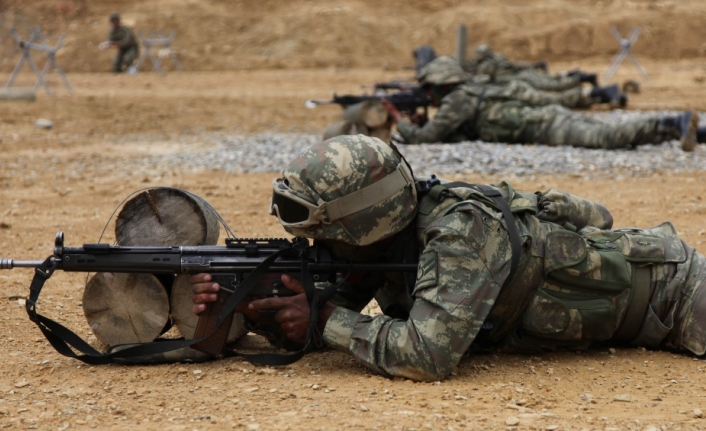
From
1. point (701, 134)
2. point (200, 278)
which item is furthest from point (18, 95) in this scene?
point (200, 278)

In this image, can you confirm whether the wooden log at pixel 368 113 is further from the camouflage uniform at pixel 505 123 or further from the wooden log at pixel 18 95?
the wooden log at pixel 18 95

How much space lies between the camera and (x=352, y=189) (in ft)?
12.1

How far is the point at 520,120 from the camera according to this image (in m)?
11.3

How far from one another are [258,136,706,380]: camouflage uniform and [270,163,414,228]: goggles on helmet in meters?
0.03

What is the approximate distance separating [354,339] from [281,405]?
0.43 m

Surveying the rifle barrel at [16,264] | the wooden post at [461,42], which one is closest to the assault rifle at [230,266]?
the rifle barrel at [16,264]

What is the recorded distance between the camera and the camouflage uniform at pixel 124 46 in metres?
27.2

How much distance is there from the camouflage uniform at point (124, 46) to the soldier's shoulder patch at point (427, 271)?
25.0 m

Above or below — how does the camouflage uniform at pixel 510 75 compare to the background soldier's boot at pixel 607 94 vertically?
above

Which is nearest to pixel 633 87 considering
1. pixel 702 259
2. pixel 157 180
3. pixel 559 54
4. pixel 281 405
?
pixel 559 54

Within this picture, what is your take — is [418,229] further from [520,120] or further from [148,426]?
[520,120]

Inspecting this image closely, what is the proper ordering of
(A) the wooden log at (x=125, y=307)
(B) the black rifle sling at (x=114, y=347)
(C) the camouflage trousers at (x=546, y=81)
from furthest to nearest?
(C) the camouflage trousers at (x=546, y=81), (A) the wooden log at (x=125, y=307), (B) the black rifle sling at (x=114, y=347)

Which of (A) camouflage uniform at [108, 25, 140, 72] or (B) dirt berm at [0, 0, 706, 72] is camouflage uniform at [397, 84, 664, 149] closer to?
(B) dirt berm at [0, 0, 706, 72]

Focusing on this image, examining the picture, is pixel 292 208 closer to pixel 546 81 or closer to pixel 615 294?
pixel 615 294
